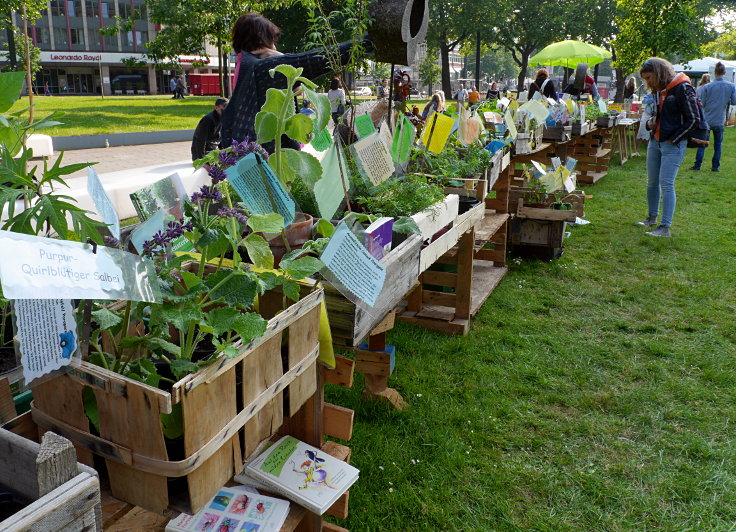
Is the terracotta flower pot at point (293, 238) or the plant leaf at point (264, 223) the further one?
the terracotta flower pot at point (293, 238)

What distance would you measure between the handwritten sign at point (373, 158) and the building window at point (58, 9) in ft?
168

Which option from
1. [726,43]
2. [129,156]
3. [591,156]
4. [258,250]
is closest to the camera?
[258,250]

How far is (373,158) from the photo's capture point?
228 cm

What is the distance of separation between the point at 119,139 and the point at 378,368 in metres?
11.9

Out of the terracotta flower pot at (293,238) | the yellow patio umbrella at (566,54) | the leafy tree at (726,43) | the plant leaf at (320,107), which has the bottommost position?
the terracotta flower pot at (293,238)

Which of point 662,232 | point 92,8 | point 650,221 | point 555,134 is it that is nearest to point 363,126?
point 555,134

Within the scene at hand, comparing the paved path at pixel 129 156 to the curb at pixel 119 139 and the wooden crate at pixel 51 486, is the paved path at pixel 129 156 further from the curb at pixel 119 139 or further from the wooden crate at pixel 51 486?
the wooden crate at pixel 51 486

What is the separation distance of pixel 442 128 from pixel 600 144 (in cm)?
780

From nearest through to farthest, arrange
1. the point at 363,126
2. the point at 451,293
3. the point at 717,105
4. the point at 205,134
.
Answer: the point at 363,126 → the point at 451,293 → the point at 205,134 → the point at 717,105

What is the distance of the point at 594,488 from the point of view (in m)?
2.44

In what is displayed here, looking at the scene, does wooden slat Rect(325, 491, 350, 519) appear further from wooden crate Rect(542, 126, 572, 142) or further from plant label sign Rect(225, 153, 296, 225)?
wooden crate Rect(542, 126, 572, 142)

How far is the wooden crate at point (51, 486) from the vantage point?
2.63 feet

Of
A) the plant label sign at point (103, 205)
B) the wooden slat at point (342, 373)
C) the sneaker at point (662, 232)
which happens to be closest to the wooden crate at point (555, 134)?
the sneaker at point (662, 232)

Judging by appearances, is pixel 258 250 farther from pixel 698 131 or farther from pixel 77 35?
pixel 77 35
